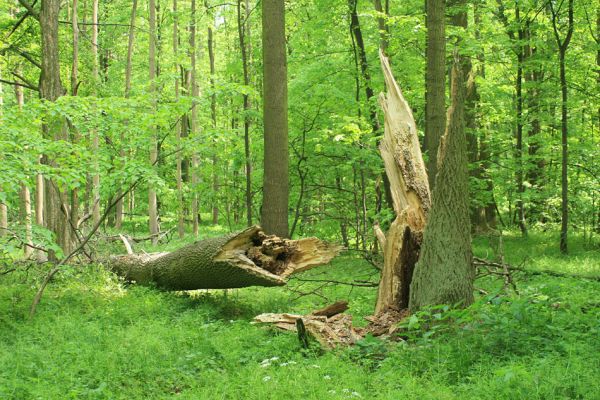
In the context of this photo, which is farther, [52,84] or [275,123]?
[52,84]

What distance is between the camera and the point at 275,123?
1030cm

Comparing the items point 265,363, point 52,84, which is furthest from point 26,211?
point 265,363

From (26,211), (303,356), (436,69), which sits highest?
(436,69)

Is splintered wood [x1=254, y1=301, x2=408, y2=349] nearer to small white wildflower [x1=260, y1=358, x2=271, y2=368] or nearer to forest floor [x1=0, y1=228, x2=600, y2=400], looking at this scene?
forest floor [x1=0, y1=228, x2=600, y2=400]

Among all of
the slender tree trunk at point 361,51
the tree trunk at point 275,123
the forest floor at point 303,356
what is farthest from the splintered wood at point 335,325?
the slender tree trunk at point 361,51

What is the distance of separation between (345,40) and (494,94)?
4830 mm

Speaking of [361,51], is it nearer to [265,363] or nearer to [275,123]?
[275,123]

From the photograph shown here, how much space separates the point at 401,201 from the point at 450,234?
1.22m

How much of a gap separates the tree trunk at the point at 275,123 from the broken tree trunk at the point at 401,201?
302 centimetres

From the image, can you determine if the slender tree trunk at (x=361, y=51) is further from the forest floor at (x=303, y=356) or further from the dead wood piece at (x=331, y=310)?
the dead wood piece at (x=331, y=310)

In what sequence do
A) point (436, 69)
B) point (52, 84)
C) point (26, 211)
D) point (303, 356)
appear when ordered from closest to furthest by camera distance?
1. point (303, 356)
2. point (436, 69)
3. point (52, 84)
4. point (26, 211)

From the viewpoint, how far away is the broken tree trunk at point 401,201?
22.2 feet

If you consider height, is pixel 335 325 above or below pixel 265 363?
above

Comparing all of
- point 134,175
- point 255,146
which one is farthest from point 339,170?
point 134,175
